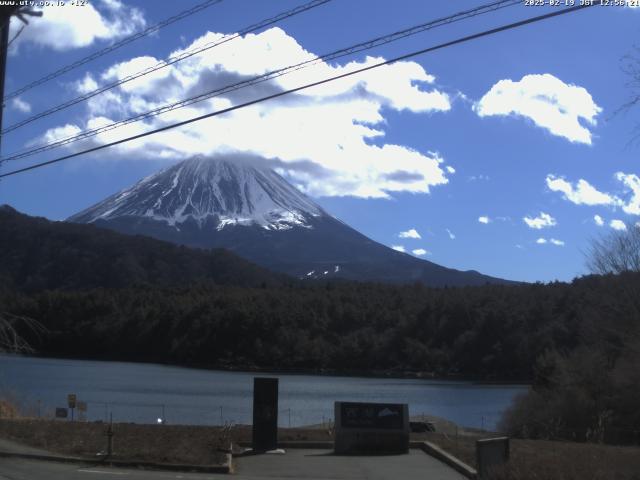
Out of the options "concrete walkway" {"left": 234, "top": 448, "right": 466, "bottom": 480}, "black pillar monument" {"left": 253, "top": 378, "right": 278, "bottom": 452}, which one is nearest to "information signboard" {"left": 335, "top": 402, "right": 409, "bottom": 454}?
"concrete walkway" {"left": 234, "top": 448, "right": 466, "bottom": 480}

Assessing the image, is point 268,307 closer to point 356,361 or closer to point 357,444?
point 356,361

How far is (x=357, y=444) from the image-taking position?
20.8 meters

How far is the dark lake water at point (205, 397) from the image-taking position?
4347cm

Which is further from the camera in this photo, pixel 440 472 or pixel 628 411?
pixel 628 411

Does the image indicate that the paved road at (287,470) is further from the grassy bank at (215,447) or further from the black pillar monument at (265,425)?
the grassy bank at (215,447)

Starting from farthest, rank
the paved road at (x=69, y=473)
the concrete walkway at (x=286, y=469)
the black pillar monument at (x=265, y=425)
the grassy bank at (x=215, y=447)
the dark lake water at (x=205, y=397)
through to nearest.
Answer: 1. the dark lake water at (x=205, y=397)
2. the black pillar monument at (x=265, y=425)
3. the concrete walkway at (x=286, y=469)
4. the paved road at (x=69, y=473)
5. the grassy bank at (x=215, y=447)

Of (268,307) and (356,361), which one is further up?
(268,307)

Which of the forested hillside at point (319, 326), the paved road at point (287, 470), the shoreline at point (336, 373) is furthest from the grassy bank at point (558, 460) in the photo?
the forested hillside at point (319, 326)

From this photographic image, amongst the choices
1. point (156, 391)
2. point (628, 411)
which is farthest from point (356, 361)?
point (628, 411)

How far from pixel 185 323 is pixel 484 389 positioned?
6193 centimetres

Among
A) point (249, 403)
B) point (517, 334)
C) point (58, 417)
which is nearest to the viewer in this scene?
point (58, 417)

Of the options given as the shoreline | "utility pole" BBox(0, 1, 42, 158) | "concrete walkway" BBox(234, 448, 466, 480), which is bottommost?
"concrete walkway" BBox(234, 448, 466, 480)

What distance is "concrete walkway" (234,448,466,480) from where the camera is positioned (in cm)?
1680

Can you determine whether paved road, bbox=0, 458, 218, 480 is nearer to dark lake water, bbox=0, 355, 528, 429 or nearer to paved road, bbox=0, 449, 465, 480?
paved road, bbox=0, 449, 465, 480
